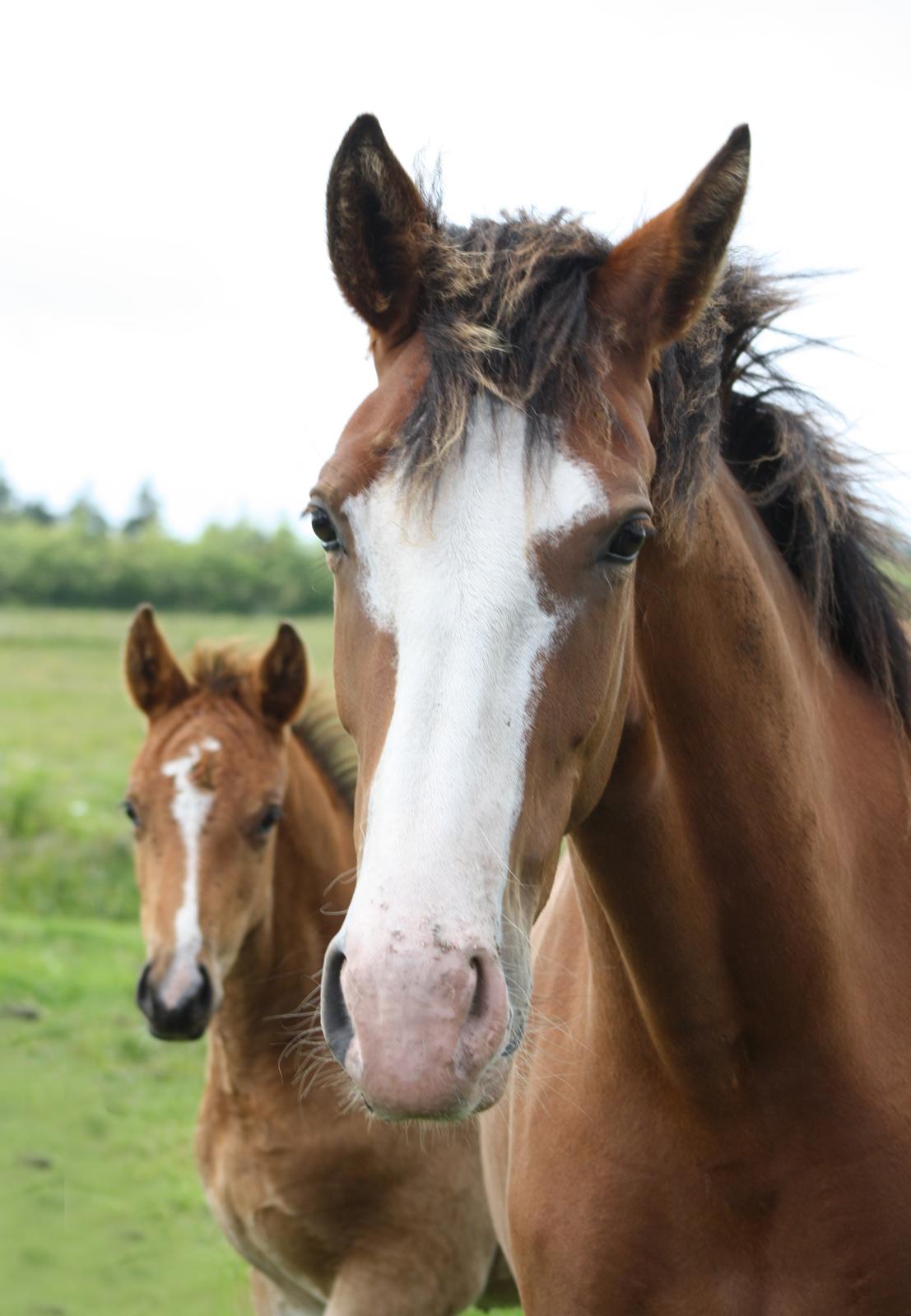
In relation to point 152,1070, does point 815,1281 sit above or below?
above

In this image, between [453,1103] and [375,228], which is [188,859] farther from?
[453,1103]

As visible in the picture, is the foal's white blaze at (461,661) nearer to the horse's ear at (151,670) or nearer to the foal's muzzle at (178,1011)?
the foal's muzzle at (178,1011)

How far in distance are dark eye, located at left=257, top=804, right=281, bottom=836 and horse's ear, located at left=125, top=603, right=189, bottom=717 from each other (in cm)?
66

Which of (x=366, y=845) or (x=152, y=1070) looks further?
(x=152, y=1070)

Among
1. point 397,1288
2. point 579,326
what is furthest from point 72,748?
point 579,326

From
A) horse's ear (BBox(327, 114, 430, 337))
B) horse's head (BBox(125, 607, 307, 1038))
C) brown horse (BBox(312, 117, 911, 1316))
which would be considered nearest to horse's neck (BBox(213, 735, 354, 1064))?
horse's head (BBox(125, 607, 307, 1038))

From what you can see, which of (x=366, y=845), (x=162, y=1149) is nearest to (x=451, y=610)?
(x=366, y=845)

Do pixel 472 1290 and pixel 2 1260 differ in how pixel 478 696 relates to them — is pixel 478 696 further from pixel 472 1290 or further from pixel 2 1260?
pixel 2 1260

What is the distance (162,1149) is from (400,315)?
6185 millimetres

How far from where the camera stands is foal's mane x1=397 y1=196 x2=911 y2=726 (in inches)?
71.6

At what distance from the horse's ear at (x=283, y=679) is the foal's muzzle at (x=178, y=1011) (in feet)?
3.68

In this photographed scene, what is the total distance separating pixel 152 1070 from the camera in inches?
328

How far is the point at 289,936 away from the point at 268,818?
0.45 meters

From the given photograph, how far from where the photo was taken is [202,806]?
4.44 metres
